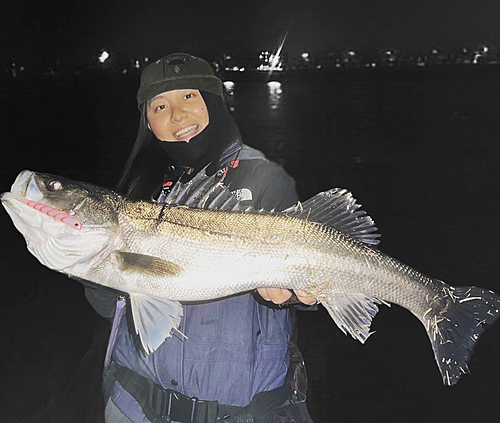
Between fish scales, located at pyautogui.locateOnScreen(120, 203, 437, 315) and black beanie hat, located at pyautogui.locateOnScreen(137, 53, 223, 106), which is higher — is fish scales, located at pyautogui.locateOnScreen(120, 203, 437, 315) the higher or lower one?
the lower one

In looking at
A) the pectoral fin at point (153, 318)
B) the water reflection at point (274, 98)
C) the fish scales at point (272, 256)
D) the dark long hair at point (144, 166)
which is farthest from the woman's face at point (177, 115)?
the water reflection at point (274, 98)

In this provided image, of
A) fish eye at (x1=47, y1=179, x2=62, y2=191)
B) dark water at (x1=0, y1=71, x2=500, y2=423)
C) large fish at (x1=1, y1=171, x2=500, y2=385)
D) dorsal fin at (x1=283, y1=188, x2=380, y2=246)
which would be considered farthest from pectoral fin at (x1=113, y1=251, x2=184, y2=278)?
dark water at (x1=0, y1=71, x2=500, y2=423)

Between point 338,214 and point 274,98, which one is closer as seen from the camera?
point 338,214

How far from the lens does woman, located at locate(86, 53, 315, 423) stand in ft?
8.05

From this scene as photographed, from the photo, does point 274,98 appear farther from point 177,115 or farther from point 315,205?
point 315,205

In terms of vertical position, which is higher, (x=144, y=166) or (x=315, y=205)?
(x=144, y=166)

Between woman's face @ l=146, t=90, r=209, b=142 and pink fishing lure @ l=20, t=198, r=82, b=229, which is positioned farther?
woman's face @ l=146, t=90, r=209, b=142

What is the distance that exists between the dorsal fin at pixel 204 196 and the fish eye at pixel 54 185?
49cm

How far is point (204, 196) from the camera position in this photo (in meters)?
2.46

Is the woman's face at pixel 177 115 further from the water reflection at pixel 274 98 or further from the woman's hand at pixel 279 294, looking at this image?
the water reflection at pixel 274 98

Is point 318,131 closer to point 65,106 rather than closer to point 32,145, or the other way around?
point 32,145

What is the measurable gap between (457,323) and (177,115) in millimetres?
1738

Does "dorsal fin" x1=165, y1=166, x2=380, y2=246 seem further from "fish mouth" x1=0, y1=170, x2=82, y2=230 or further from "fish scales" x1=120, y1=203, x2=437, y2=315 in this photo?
"fish mouth" x1=0, y1=170, x2=82, y2=230

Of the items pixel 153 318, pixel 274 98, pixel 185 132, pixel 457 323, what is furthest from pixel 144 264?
pixel 274 98
